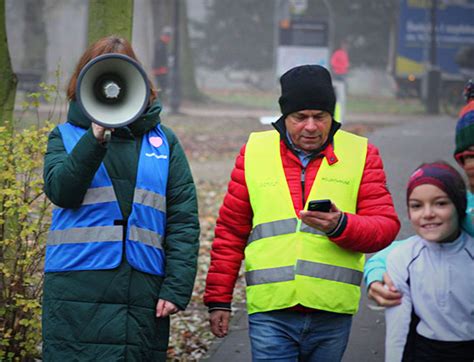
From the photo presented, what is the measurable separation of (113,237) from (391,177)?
1031cm

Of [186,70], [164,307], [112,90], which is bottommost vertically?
[164,307]

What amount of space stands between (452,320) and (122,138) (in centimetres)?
152

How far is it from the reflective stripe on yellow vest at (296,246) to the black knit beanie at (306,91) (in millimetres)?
170

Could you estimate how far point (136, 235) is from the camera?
392cm

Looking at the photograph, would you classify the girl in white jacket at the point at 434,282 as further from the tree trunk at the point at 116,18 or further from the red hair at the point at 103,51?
the tree trunk at the point at 116,18

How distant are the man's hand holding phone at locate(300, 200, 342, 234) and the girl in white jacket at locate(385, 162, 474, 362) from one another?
0.36 m

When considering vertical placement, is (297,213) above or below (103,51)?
below

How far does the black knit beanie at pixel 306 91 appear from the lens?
402 cm

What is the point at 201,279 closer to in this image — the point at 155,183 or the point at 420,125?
the point at 155,183

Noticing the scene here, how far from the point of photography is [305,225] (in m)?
3.94

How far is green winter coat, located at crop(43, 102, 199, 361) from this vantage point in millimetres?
3881

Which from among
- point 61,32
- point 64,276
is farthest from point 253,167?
point 61,32

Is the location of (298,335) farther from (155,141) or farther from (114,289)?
(155,141)

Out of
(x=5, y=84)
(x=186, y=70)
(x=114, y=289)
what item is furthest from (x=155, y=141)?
(x=186, y=70)
